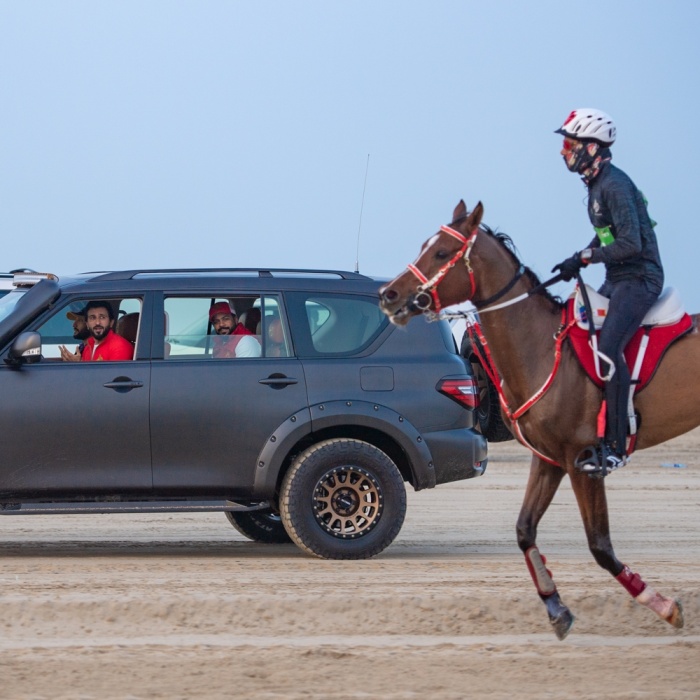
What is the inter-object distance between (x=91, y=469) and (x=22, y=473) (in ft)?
1.59

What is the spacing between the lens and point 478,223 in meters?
7.83

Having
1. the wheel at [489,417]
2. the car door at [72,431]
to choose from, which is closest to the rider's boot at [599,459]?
the wheel at [489,417]

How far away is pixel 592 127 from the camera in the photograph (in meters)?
7.98

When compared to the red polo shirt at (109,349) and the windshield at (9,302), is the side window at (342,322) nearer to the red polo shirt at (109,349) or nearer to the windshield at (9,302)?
the red polo shirt at (109,349)

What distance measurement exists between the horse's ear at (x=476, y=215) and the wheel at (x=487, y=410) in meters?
2.92

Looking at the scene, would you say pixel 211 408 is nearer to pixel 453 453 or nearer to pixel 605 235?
pixel 453 453

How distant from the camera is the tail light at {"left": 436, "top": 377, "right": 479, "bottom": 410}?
34.7ft

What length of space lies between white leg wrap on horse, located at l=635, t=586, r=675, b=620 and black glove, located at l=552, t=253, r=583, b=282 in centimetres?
182

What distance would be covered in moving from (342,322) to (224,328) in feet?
2.98

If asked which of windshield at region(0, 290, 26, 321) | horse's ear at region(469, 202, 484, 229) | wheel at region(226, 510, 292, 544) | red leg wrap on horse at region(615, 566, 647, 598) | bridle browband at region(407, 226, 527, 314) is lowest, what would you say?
wheel at region(226, 510, 292, 544)

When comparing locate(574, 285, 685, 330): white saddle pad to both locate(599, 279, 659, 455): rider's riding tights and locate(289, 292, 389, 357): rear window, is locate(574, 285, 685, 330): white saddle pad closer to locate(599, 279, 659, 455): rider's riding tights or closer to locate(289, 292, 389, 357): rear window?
locate(599, 279, 659, 455): rider's riding tights

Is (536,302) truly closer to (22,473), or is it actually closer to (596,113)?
(596,113)

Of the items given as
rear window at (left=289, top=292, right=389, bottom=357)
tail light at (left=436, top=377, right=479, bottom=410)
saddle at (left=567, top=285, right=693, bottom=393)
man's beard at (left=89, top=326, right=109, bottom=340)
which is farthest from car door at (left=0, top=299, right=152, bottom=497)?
saddle at (left=567, top=285, right=693, bottom=393)

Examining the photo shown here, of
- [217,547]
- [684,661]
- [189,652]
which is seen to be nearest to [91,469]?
[217,547]
